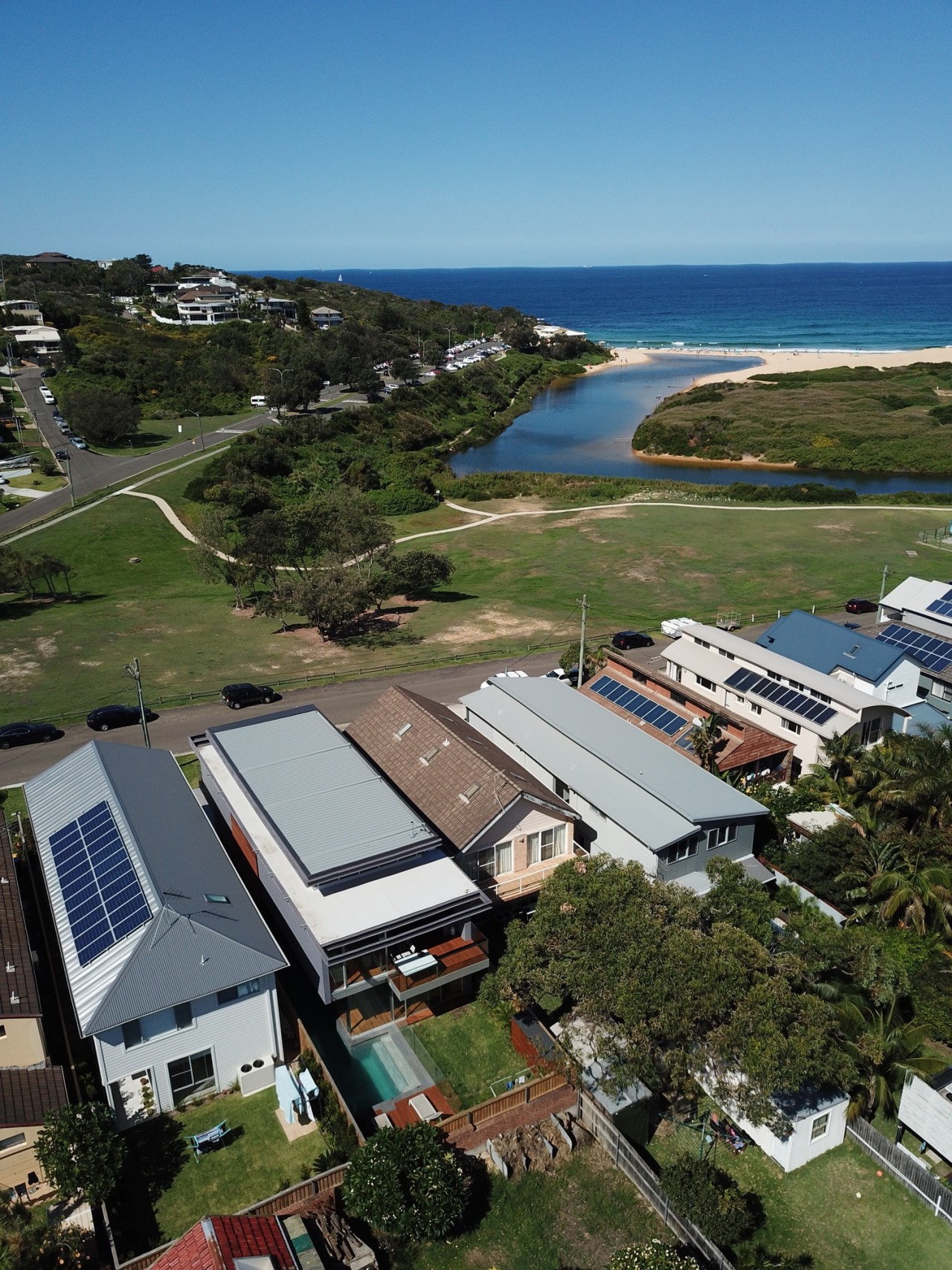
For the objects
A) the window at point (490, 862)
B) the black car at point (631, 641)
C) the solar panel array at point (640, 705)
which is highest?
the solar panel array at point (640, 705)

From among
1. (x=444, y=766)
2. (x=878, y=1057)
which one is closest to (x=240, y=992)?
(x=444, y=766)

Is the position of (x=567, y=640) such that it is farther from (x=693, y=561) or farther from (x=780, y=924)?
(x=780, y=924)

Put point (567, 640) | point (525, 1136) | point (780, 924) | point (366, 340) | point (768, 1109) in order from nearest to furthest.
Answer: point (768, 1109) < point (525, 1136) < point (780, 924) < point (567, 640) < point (366, 340)

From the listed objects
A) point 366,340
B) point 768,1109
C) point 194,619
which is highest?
point 366,340

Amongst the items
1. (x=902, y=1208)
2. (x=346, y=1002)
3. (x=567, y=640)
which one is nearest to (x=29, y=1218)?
(x=346, y=1002)

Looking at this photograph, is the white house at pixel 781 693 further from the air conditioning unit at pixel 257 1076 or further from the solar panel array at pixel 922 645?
the air conditioning unit at pixel 257 1076

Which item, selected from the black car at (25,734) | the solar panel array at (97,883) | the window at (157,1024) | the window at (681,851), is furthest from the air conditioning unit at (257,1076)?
the black car at (25,734)
